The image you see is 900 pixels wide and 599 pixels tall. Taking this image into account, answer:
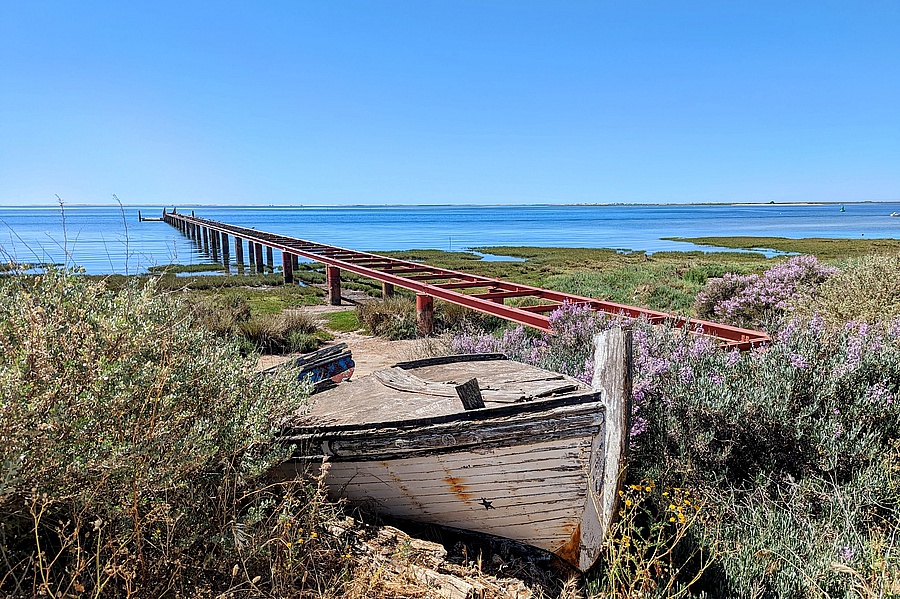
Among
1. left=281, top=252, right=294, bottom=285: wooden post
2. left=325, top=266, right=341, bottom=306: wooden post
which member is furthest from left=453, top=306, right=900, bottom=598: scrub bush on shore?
left=281, top=252, right=294, bottom=285: wooden post

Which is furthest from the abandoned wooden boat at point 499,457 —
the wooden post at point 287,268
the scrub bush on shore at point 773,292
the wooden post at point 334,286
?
the wooden post at point 287,268

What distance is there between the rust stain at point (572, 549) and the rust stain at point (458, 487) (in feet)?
2.11

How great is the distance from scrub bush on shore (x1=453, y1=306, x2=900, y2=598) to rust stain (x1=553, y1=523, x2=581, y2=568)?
181mm

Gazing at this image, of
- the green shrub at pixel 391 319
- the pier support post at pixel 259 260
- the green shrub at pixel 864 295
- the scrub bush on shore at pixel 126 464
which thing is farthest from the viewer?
the pier support post at pixel 259 260

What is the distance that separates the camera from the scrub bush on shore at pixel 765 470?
11.0 ft

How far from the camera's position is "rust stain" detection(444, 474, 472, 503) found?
3.37m

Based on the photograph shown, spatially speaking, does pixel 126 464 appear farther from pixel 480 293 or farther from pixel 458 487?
pixel 480 293

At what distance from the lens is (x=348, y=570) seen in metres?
3.08

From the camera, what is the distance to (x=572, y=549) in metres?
3.39

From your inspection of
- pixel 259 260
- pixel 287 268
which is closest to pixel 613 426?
pixel 287 268

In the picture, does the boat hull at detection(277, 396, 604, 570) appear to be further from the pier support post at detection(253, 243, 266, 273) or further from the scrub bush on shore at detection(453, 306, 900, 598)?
the pier support post at detection(253, 243, 266, 273)

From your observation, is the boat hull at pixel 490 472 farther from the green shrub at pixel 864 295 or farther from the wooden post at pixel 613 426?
the green shrub at pixel 864 295

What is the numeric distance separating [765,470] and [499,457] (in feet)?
7.60

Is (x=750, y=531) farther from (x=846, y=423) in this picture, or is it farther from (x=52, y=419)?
(x=52, y=419)
